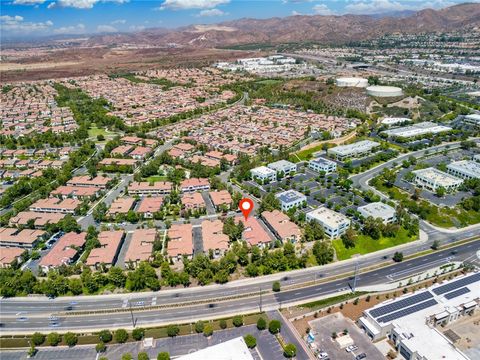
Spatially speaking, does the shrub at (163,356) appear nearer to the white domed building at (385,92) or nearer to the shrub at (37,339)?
the shrub at (37,339)

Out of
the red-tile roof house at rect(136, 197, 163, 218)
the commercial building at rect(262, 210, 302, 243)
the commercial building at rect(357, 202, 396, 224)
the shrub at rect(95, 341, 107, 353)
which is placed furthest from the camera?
the red-tile roof house at rect(136, 197, 163, 218)

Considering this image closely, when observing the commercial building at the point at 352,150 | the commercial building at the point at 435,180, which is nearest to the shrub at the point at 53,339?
the commercial building at the point at 435,180

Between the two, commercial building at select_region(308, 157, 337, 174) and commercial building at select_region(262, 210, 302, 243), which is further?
commercial building at select_region(308, 157, 337, 174)

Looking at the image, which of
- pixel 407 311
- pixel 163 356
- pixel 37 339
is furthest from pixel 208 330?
pixel 407 311

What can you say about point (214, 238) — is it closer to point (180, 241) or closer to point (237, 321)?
point (180, 241)

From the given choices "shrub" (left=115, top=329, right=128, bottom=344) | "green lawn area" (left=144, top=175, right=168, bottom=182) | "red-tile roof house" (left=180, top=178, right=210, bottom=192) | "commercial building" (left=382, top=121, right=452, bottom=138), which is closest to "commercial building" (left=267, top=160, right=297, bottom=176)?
"red-tile roof house" (left=180, top=178, right=210, bottom=192)

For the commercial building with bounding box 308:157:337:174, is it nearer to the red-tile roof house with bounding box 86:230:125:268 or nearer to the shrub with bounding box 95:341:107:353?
the red-tile roof house with bounding box 86:230:125:268

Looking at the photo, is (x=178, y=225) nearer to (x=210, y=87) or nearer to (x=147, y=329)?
(x=147, y=329)
